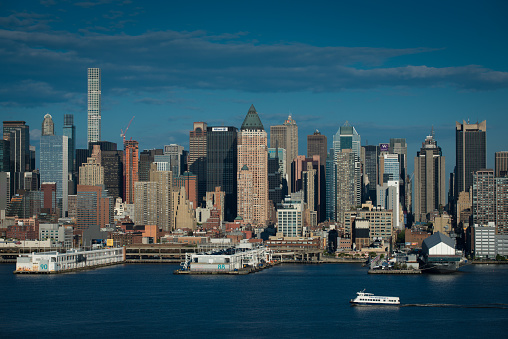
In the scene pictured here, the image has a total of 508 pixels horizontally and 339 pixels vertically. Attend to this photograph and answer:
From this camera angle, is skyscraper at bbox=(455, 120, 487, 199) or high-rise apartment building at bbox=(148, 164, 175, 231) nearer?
high-rise apartment building at bbox=(148, 164, 175, 231)

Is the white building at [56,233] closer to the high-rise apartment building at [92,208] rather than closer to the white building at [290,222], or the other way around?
the high-rise apartment building at [92,208]

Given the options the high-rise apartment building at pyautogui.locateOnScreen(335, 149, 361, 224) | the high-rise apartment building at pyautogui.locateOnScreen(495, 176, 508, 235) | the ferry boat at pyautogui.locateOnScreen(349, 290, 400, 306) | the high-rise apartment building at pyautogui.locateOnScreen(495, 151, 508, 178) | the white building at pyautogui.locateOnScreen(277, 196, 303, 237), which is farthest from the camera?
the high-rise apartment building at pyautogui.locateOnScreen(335, 149, 361, 224)

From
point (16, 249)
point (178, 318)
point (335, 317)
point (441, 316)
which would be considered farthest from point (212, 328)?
point (16, 249)

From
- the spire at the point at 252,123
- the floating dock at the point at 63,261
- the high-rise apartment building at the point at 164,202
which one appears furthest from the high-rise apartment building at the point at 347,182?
the floating dock at the point at 63,261

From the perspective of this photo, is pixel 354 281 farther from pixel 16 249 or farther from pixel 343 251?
pixel 16 249

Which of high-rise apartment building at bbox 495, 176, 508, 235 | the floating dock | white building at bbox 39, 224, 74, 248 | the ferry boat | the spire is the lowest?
the ferry boat

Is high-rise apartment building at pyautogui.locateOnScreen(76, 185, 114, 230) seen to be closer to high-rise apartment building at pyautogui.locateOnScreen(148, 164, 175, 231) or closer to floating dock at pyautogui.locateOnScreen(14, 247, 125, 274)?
high-rise apartment building at pyautogui.locateOnScreen(148, 164, 175, 231)

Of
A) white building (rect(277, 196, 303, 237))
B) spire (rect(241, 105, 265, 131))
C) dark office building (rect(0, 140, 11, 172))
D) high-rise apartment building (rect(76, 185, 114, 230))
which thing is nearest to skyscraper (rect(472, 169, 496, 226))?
white building (rect(277, 196, 303, 237))
